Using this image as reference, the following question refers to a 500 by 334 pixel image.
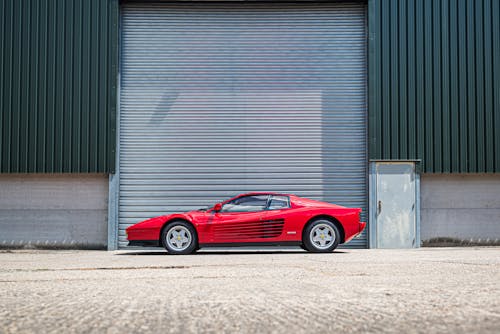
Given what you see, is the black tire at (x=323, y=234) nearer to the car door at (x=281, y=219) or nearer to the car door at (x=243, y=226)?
the car door at (x=281, y=219)

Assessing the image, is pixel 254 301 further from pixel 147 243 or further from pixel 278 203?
pixel 147 243

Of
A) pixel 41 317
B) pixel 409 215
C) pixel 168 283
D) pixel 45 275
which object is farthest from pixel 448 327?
pixel 409 215

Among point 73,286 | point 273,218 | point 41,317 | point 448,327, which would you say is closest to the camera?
point 448,327

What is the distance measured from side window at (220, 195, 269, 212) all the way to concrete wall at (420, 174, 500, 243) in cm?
527

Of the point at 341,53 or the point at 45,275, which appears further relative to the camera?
the point at 341,53

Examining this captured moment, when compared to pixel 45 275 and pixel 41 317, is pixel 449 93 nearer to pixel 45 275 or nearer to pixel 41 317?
pixel 45 275

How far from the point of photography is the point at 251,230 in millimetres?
12023

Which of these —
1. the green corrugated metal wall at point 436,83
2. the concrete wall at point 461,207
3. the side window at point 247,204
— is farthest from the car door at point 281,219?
the concrete wall at point 461,207

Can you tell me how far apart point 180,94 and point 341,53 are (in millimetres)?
4113

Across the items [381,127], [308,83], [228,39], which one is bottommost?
[381,127]

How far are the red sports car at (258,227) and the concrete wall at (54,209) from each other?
12.1 feet

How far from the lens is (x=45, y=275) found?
706 centimetres

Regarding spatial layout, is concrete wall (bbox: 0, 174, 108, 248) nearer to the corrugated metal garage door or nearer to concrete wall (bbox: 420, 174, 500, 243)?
the corrugated metal garage door

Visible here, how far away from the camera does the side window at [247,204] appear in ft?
40.1
